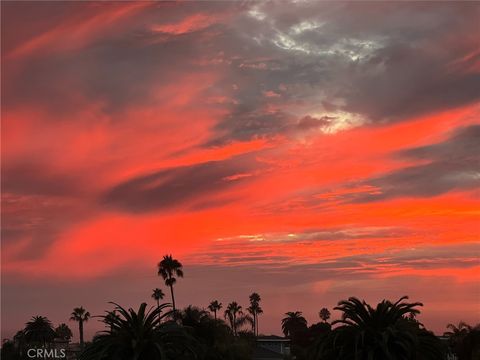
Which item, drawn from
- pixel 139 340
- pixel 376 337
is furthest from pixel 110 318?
pixel 376 337

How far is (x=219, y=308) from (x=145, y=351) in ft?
491

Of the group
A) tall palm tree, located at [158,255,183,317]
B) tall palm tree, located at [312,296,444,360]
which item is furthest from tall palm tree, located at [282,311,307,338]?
tall palm tree, located at [312,296,444,360]

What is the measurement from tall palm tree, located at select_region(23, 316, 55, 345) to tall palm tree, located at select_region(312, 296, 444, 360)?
365ft

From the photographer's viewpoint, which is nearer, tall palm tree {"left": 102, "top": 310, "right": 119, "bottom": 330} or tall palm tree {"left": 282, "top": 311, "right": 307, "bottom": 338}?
tall palm tree {"left": 102, "top": 310, "right": 119, "bottom": 330}

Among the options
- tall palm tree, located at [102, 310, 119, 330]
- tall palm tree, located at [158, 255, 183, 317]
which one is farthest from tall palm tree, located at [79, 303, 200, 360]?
tall palm tree, located at [158, 255, 183, 317]

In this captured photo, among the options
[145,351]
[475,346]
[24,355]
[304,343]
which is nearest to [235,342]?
[475,346]

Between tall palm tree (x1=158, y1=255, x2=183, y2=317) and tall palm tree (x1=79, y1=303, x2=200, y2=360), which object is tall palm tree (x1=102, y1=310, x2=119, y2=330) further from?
tall palm tree (x1=158, y1=255, x2=183, y2=317)

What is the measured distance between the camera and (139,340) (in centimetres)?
4388

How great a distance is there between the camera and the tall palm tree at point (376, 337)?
42000 mm

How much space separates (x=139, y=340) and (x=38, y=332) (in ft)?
351

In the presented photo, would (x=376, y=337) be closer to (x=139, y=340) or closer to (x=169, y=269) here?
(x=139, y=340)

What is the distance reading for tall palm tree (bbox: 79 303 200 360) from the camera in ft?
143

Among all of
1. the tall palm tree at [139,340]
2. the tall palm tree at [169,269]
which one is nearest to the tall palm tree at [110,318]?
the tall palm tree at [139,340]

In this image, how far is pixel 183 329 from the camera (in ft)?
152
